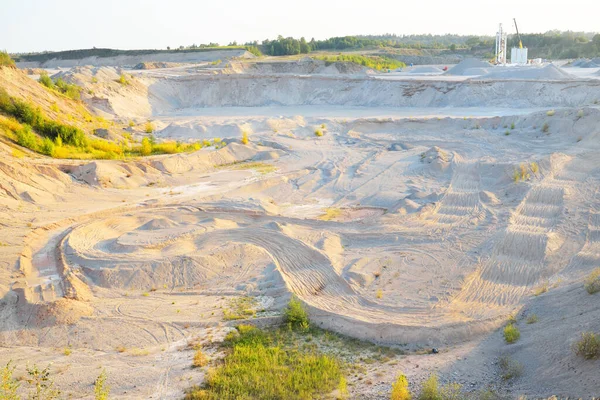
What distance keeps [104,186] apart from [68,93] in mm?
13166

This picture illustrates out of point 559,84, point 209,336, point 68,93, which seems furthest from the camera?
point 559,84

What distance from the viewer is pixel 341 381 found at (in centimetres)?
744

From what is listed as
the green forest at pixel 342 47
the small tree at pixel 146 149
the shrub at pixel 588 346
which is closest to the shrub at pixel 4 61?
the small tree at pixel 146 149

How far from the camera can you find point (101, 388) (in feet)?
24.7

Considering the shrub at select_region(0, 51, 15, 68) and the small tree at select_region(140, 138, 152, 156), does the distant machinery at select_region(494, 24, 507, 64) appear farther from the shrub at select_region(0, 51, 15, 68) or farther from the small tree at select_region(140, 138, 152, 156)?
the shrub at select_region(0, 51, 15, 68)

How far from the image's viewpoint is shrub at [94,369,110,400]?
709 cm

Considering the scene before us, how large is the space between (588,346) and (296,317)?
4515mm

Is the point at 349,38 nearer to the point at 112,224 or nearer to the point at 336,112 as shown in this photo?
the point at 336,112

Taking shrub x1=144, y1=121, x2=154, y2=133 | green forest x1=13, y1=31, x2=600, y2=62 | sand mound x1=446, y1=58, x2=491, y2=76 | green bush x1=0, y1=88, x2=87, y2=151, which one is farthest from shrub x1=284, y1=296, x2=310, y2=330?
green forest x1=13, y1=31, x2=600, y2=62

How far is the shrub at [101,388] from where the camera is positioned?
279 inches

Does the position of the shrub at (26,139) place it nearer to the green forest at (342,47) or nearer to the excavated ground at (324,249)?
the excavated ground at (324,249)

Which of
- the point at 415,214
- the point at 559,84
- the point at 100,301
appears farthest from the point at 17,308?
the point at 559,84

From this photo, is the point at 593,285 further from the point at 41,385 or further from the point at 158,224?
the point at 158,224

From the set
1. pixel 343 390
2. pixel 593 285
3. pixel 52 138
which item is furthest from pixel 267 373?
pixel 52 138
